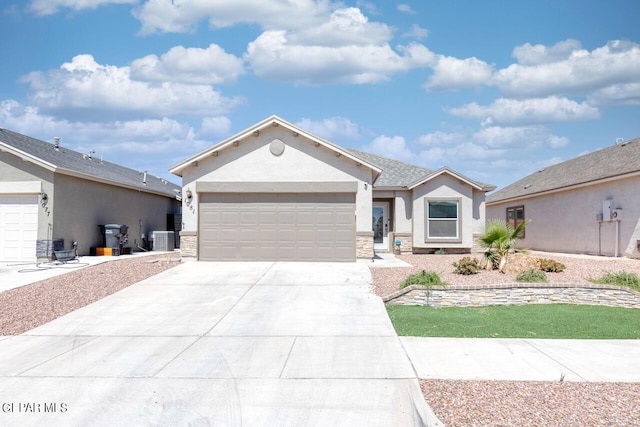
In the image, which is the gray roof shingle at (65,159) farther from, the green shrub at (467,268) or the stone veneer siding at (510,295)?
the green shrub at (467,268)

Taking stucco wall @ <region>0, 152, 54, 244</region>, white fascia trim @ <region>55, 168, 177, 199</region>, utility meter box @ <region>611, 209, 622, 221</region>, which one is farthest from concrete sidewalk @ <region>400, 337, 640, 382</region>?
white fascia trim @ <region>55, 168, 177, 199</region>

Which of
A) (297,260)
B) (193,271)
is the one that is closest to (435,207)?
(297,260)

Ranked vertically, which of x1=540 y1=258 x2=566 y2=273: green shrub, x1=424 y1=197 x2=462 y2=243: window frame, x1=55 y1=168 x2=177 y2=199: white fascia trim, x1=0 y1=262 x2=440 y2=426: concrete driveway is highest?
x1=55 y1=168 x2=177 y2=199: white fascia trim

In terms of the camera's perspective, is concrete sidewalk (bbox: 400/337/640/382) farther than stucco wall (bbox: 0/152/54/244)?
No

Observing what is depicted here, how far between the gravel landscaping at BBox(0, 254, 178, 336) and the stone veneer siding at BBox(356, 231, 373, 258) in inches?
A: 244

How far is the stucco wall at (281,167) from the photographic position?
58.0 feet

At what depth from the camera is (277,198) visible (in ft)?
57.5

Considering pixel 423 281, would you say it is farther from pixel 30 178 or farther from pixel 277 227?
pixel 30 178

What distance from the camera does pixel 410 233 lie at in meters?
22.7

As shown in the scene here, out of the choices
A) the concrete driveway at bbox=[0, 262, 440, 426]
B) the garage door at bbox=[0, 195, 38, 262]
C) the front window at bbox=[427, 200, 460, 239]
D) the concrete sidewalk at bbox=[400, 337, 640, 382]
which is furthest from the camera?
the front window at bbox=[427, 200, 460, 239]

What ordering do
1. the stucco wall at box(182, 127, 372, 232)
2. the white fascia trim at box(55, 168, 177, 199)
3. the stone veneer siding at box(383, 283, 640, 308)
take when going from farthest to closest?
the white fascia trim at box(55, 168, 177, 199), the stucco wall at box(182, 127, 372, 232), the stone veneer siding at box(383, 283, 640, 308)

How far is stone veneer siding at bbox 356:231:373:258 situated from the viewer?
17.5 metres

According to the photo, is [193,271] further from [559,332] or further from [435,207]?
[435,207]

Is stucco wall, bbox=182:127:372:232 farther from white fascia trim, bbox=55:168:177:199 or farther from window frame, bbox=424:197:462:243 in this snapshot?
window frame, bbox=424:197:462:243
